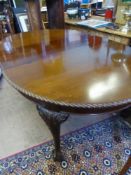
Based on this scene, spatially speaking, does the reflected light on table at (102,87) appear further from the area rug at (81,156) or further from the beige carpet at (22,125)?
the area rug at (81,156)

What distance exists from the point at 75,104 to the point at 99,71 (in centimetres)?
30

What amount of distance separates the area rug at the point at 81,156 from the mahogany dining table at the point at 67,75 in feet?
0.33

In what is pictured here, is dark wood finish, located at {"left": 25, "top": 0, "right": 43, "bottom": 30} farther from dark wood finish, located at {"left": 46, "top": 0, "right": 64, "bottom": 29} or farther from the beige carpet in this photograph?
the beige carpet

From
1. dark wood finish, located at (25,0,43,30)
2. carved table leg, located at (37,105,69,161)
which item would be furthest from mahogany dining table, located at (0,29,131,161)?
dark wood finish, located at (25,0,43,30)

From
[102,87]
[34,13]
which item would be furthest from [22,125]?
[34,13]

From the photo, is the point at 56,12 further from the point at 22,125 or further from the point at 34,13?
the point at 22,125

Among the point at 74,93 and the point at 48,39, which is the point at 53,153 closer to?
the point at 74,93

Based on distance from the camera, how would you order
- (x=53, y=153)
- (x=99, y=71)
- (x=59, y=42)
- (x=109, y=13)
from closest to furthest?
(x=99, y=71), (x=53, y=153), (x=59, y=42), (x=109, y=13)

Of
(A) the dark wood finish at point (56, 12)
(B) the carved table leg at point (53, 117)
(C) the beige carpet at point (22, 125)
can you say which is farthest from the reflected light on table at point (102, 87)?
(A) the dark wood finish at point (56, 12)

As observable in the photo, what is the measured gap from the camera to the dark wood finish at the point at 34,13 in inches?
80.6

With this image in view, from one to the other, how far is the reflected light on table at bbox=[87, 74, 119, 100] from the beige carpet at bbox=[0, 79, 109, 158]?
0.55 meters

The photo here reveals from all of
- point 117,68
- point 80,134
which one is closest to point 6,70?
point 117,68

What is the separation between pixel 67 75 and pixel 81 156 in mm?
709

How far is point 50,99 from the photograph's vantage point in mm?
649
